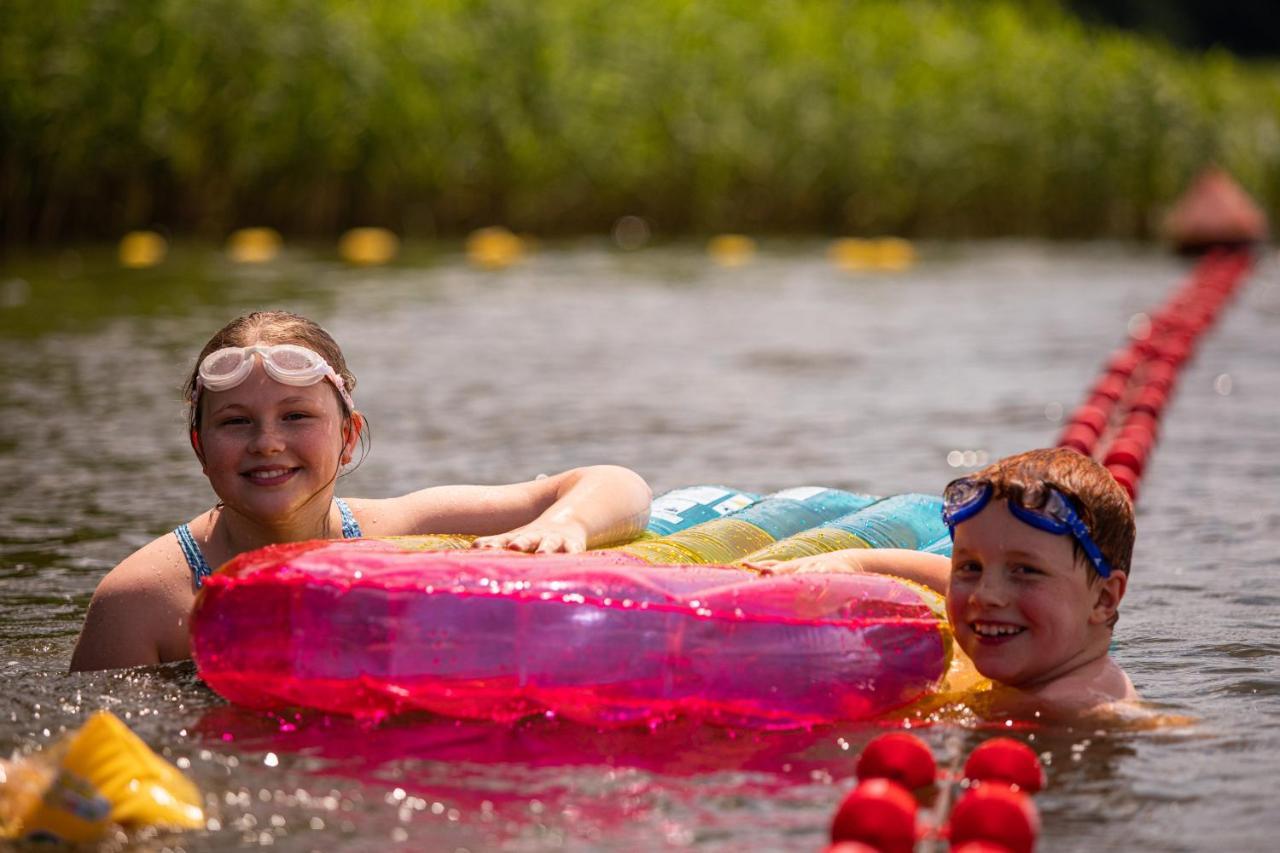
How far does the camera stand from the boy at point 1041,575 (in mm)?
3449

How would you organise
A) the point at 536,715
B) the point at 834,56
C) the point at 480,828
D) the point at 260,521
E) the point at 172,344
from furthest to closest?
→ 1. the point at 834,56
2. the point at 172,344
3. the point at 260,521
4. the point at 536,715
5. the point at 480,828

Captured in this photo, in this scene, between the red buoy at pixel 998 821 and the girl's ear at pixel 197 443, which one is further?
the girl's ear at pixel 197 443

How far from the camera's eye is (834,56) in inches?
771

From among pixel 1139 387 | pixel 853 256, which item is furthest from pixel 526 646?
pixel 853 256

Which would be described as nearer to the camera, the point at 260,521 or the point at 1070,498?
the point at 1070,498

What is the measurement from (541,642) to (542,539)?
1.29 ft

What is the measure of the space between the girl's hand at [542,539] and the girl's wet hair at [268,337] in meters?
0.40

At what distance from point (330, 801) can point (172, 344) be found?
7357 mm

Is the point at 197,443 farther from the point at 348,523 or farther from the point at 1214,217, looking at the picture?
the point at 1214,217

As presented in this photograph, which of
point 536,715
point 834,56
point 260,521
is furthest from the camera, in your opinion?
point 834,56

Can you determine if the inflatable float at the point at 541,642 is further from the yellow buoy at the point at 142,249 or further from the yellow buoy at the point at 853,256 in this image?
the yellow buoy at the point at 853,256

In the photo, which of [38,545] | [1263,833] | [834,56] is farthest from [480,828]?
[834,56]

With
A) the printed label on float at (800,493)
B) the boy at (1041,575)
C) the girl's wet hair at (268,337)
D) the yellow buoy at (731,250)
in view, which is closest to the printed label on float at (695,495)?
the printed label on float at (800,493)

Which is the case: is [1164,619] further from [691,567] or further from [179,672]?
[179,672]
